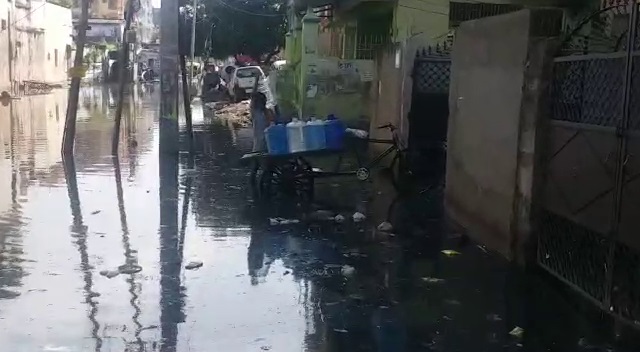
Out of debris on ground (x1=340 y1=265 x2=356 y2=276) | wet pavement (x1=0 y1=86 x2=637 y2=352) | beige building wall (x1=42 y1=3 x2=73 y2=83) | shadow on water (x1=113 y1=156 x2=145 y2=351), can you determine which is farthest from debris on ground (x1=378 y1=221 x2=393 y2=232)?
beige building wall (x1=42 y1=3 x2=73 y2=83)

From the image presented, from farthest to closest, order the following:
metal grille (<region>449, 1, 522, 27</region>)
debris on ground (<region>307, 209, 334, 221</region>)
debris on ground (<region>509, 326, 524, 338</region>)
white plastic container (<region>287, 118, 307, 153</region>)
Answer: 1. metal grille (<region>449, 1, 522, 27</region>)
2. white plastic container (<region>287, 118, 307, 153</region>)
3. debris on ground (<region>307, 209, 334, 221</region>)
4. debris on ground (<region>509, 326, 524, 338</region>)

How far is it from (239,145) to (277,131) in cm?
685

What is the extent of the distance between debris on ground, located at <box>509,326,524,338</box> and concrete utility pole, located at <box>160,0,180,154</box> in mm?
10166

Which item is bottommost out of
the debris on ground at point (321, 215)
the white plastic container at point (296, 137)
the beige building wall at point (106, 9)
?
the debris on ground at point (321, 215)

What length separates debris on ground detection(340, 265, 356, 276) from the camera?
697 cm

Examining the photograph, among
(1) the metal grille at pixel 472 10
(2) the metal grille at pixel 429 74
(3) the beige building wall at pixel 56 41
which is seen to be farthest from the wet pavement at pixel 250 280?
(3) the beige building wall at pixel 56 41

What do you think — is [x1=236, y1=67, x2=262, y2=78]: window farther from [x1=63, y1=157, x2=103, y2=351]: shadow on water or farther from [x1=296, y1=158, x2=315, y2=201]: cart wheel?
[x1=296, y1=158, x2=315, y2=201]: cart wheel

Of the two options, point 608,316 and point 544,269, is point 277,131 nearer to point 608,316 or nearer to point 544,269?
point 544,269

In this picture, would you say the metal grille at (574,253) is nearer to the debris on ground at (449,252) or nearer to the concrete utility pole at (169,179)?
the debris on ground at (449,252)

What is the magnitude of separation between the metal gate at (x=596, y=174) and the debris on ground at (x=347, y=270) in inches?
65.7

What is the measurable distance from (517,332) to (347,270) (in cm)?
195

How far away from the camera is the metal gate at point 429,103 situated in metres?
13.0

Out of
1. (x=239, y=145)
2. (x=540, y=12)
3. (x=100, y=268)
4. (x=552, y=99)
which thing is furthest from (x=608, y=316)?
(x=239, y=145)

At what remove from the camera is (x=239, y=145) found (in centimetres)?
1748
